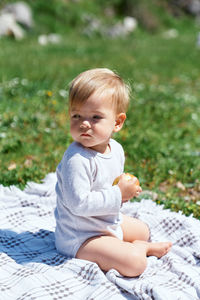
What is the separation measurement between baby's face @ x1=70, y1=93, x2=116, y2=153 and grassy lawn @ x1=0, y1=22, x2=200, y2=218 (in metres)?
0.46

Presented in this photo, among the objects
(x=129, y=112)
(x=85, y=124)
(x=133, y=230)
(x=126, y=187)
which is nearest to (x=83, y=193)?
(x=126, y=187)

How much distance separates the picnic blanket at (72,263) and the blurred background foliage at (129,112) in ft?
1.05

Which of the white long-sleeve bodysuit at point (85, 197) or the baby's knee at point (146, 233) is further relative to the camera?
the baby's knee at point (146, 233)

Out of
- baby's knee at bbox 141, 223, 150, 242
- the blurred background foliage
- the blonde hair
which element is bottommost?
the blurred background foliage

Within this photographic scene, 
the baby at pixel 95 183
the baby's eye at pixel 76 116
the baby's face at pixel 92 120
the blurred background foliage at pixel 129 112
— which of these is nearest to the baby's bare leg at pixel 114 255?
the baby at pixel 95 183

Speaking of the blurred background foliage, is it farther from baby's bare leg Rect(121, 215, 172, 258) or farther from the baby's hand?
the baby's hand

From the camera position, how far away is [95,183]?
254 cm

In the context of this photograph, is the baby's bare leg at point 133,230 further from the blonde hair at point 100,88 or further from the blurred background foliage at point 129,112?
the blonde hair at point 100,88

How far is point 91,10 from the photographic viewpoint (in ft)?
58.6

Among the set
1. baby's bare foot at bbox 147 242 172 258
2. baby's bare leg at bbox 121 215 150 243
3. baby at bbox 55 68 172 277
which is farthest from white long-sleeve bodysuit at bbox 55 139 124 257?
baby's bare foot at bbox 147 242 172 258

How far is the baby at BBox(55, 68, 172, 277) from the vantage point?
96.1 inches

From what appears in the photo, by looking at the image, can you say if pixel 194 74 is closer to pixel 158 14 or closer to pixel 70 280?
pixel 70 280

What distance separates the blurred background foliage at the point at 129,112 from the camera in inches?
159

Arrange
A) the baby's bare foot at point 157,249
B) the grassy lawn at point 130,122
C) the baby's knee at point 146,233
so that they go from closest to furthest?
the baby's bare foot at point 157,249, the baby's knee at point 146,233, the grassy lawn at point 130,122
